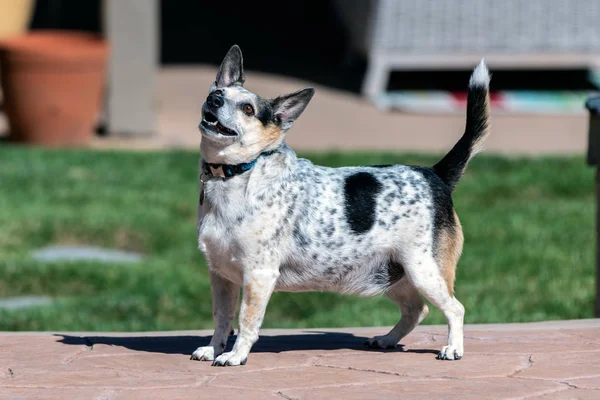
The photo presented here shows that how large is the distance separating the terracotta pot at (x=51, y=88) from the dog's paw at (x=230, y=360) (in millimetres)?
7977

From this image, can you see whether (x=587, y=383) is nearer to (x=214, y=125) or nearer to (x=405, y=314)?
(x=405, y=314)

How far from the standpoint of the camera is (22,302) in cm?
766

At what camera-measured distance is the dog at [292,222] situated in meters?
4.59

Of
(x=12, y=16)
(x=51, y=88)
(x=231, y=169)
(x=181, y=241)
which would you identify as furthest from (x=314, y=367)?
(x=12, y=16)

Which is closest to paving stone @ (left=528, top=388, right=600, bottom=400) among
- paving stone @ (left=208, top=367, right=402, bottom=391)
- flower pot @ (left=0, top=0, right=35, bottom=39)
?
paving stone @ (left=208, top=367, right=402, bottom=391)

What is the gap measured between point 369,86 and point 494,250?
218 inches

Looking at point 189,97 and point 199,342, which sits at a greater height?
point 189,97

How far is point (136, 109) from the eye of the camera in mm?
12688

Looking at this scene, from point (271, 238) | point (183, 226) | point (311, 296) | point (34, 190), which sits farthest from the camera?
point (34, 190)

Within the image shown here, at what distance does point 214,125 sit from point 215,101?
91mm

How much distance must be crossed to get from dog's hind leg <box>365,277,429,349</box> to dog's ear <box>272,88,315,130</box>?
866 mm

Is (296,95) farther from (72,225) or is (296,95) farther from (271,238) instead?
(72,225)

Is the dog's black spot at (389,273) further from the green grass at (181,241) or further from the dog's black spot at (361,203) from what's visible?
the green grass at (181,241)

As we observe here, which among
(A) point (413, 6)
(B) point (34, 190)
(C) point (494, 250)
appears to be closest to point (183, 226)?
(B) point (34, 190)
